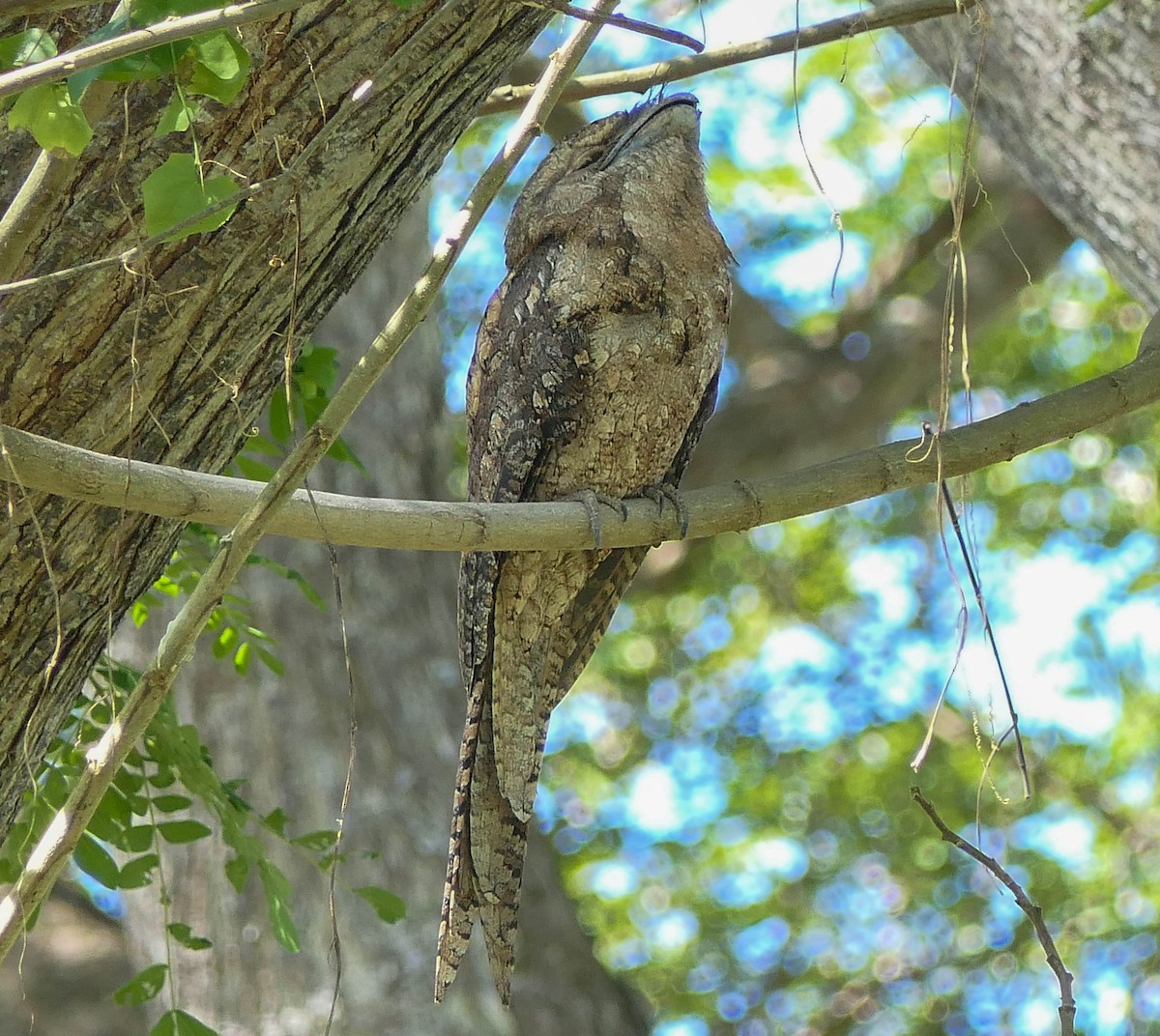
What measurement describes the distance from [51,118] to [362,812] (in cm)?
367

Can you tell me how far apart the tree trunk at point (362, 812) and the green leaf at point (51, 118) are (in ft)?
10.9

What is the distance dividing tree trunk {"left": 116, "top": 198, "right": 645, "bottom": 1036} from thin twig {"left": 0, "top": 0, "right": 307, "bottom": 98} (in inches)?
136

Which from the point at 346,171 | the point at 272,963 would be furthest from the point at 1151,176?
the point at 272,963

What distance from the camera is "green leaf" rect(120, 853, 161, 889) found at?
2.67 m

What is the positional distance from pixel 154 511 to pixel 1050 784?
7083 millimetres

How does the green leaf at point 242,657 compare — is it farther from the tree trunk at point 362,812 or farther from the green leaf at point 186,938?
the tree trunk at point 362,812

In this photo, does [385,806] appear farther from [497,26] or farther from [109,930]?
[497,26]

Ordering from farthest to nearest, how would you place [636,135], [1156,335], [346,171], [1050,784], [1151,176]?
[1050,784], [636,135], [1151,176], [1156,335], [346,171]

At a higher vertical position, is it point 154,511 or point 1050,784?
point 1050,784

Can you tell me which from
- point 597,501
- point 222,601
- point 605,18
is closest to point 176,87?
point 605,18

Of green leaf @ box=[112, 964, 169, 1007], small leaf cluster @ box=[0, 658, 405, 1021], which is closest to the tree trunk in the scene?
green leaf @ box=[112, 964, 169, 1007]

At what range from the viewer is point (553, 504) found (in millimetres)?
2133

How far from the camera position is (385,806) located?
15.6ft

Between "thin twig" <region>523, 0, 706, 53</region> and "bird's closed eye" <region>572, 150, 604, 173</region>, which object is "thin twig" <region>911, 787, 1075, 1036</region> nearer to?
"thin twig" <region>523, 0, 706, 53</region>
